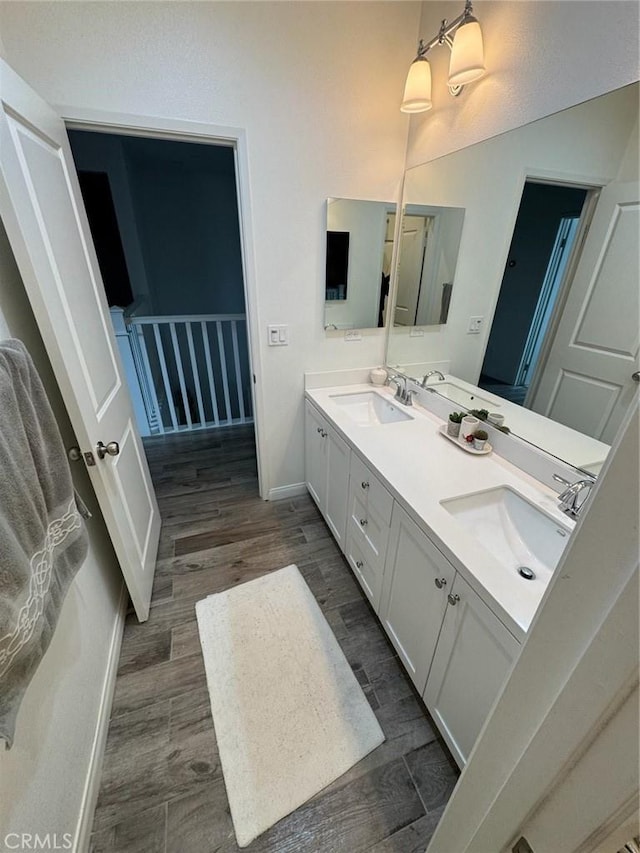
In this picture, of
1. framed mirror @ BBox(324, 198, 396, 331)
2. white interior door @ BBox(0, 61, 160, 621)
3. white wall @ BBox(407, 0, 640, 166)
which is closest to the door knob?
white interior door @ BBox(0, 61, 160, 621)

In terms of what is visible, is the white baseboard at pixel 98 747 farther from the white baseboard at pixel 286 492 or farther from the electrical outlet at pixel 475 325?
the electrical outlet at pixel 475 325

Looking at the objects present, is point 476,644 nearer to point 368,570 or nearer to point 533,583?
point 533,583

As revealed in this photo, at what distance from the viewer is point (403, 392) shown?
1976 millimetres

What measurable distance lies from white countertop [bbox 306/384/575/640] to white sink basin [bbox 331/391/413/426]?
0.47ft

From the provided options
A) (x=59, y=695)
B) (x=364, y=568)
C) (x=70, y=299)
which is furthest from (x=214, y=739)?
(x=70, y=299)

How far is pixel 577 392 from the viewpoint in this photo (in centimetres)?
118

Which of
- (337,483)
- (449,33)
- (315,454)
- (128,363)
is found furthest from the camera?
(128,363)

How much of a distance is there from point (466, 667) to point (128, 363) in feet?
9.96

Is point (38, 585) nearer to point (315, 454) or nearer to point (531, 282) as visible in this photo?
point (315, 454)

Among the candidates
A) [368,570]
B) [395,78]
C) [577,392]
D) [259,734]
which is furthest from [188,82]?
[259,734]

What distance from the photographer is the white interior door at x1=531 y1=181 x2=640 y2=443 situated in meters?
1.00

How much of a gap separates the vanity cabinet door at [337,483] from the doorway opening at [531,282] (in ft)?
2.48

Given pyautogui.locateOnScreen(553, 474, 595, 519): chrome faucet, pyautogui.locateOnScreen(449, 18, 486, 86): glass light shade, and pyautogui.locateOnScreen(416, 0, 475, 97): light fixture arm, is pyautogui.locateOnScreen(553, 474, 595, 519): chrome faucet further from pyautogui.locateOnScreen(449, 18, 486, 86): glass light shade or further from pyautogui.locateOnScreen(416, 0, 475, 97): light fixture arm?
pyautogui.locateOnScreen(416, 0, 475, 97): light fixture arm

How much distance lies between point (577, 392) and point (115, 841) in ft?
6.63
